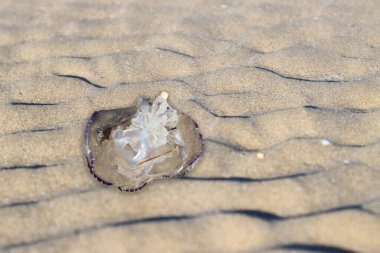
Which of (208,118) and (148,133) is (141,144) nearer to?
(148,133)

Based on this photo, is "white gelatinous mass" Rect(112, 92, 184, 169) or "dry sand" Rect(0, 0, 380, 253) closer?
"dry sand" Rect(0, 0, 380, 253)

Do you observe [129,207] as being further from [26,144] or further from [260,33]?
[260,33]

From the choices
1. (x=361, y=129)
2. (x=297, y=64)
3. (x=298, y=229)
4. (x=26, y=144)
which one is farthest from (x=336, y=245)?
(x=26, y=144)

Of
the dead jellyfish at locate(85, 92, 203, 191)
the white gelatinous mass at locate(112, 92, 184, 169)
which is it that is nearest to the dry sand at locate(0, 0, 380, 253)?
the dead jellyfish at locate(85, 92, 203, 191)

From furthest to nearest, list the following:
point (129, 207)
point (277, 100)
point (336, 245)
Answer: point (277, 100)
point (129, 207)
point (336, 245)

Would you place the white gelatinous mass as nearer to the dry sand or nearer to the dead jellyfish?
the dead jellyfish

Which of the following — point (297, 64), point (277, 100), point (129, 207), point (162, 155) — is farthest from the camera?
point (297, 64)

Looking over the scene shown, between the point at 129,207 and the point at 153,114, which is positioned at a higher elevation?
the point at 153,114

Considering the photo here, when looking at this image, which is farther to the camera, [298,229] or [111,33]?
[111,33]
